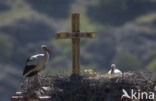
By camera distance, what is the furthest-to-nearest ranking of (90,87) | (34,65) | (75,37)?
(34,65) → (75,37) → (90,87)

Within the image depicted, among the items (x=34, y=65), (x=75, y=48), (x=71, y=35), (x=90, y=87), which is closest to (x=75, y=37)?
(x=71, y=35)

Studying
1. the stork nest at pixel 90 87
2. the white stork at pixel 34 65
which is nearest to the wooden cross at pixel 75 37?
the stork nest at pixel 90 87

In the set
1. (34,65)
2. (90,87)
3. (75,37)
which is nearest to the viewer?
(90,87)

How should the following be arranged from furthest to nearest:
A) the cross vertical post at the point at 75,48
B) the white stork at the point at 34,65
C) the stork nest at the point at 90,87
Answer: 1. the white stork at the point at 34,65
2. the cross vertical post at the point at 75,48
3. the stork nest at the point at 90,87

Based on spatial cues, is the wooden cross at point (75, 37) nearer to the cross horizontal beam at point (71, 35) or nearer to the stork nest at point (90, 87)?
the cross horizontal beam at point (71, 35)

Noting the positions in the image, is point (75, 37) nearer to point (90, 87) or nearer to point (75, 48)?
point (75, 48)

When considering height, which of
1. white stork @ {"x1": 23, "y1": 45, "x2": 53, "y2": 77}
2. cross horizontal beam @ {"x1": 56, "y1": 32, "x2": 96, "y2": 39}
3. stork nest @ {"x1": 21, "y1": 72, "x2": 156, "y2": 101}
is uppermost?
cross horizontal beam @ {"x1": 56, "y1": 32, "x2": 96, "y2": 39}

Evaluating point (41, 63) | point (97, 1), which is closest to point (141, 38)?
point (97, 1)

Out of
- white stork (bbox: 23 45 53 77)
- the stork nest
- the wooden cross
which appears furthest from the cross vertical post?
white stork (bbox: 23 45 53 77)

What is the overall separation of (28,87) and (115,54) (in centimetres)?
4848

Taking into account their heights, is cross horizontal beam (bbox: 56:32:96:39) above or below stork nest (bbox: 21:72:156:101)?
above

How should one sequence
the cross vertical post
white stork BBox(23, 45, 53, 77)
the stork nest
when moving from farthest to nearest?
white stork BBox(23, 45, 53, 77), the cross vertical post, the stork nest

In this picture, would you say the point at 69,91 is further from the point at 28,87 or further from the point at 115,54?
the point at 115,54

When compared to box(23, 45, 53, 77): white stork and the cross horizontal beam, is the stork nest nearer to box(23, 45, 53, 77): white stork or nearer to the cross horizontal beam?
box(23, 45, 53, 77): white stork
